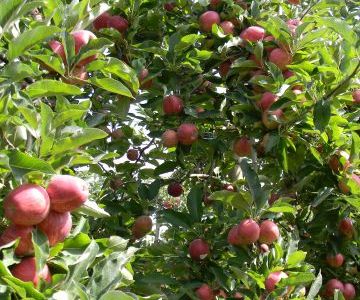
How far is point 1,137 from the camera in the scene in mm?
1446

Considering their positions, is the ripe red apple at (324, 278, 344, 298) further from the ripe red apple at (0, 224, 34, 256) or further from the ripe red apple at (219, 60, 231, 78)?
the ripe red apple at (0, 224, 34, 256)

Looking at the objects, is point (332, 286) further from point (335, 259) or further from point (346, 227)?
point (346, 227)

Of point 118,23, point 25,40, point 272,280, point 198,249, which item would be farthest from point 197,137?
point 25,40

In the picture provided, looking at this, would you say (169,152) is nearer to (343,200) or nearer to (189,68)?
(189,68)

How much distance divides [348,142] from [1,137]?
158 centimetres

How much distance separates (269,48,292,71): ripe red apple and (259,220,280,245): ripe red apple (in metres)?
0.70

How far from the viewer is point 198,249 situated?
7.88 feet

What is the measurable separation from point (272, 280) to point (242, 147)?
0.73 metres

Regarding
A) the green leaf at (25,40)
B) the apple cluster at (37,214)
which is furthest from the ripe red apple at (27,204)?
the green leaf at (25,40)

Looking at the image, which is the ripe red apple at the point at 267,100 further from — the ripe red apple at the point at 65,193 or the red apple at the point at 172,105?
the ripe red apple at the point at 65,193

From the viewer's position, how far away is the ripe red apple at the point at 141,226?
276 centimetres

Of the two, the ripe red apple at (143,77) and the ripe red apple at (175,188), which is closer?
the ripe red apple at (143,77)

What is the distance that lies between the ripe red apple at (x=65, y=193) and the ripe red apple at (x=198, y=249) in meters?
1.09

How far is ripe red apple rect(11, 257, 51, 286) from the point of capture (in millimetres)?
1313
